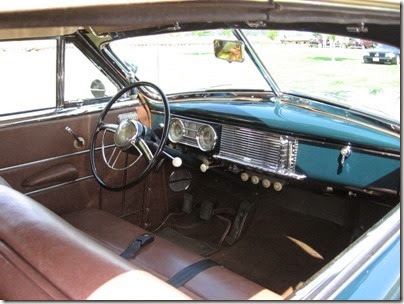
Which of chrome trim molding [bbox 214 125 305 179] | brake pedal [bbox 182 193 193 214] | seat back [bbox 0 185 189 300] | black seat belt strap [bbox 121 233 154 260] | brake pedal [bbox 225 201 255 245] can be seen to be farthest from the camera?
brake pedal [bbox 182 193 193 214]

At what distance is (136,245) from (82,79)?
1.41 m

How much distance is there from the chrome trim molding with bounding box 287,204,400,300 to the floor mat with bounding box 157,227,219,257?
1.84 meters

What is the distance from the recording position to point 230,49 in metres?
2.82

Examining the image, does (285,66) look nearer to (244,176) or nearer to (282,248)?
(244,176)

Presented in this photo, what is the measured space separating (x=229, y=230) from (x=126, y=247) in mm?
1097

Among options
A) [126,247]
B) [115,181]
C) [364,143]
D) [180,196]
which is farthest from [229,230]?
[364,143]

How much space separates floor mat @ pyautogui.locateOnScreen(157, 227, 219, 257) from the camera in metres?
3.16

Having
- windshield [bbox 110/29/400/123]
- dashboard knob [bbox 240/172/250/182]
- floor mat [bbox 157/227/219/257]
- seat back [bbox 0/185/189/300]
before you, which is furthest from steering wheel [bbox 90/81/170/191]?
seat back [bbox 0/185/189/300]

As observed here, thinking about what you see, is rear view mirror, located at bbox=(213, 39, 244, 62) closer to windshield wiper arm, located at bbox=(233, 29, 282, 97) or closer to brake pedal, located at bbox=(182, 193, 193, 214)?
windshield wiper arm, located at bbox=(233, 29, 282, 97)

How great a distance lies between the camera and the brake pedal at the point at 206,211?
135 inches

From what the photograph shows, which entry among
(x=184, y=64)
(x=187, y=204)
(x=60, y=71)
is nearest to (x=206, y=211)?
(x=187, y=204)

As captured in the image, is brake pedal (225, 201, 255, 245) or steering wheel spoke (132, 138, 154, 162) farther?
brake pedal (225, 201, 255, 245)

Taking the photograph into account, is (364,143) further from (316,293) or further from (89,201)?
(89,201)

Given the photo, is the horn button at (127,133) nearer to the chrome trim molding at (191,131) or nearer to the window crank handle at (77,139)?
the window crank handle at (77,139)
